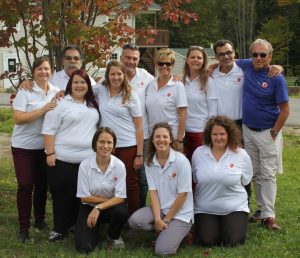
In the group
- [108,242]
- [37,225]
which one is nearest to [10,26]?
[37,225]

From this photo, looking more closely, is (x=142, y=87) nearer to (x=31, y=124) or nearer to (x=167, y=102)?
(x=167, y=102)

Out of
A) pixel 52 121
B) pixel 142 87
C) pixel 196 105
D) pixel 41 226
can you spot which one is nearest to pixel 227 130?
pixel 196 105

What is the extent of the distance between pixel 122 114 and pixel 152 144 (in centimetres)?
46

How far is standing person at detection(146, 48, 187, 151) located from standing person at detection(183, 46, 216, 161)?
187 mm

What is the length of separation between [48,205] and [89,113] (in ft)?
7.17

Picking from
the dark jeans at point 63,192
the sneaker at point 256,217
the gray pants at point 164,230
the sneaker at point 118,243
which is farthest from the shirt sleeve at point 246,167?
the dark jeans at point 63,192

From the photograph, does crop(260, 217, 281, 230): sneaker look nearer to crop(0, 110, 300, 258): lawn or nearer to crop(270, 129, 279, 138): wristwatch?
crop(0, 110, 300, 258): lawn

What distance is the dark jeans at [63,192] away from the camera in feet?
17.9

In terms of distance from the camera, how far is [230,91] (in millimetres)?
5910

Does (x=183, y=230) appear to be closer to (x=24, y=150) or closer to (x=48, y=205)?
(x=24, y=150)

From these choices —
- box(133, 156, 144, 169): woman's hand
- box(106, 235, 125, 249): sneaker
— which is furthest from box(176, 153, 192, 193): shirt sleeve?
box(106, 235, 125, 249): sneaker

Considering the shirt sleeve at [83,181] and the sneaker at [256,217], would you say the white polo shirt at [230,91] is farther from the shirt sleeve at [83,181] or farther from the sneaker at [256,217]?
the shirt sleeve at [83,181]

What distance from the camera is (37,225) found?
19.8ft

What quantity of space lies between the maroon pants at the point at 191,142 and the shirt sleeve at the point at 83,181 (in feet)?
4.27
